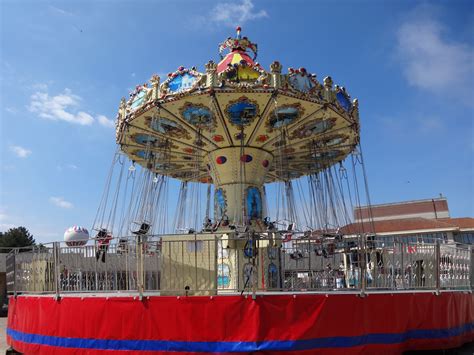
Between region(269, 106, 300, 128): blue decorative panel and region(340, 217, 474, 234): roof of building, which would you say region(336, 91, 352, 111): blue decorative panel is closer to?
region(269, 106, 300, 128): blue decorative panel

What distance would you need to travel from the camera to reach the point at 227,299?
7.43 metres

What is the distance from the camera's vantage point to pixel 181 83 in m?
12.3

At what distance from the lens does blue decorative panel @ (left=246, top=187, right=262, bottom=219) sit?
50.3 feet

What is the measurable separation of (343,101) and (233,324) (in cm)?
857

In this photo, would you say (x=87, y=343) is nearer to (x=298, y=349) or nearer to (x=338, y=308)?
(x=298, y=349)

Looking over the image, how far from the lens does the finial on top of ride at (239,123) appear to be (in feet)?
39.6

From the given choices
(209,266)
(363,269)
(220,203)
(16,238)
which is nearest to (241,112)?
(220,203)

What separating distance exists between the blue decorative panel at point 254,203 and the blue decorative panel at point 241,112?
257cm

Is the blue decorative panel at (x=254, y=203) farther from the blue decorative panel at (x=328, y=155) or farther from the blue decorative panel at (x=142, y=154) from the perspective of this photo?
the blue decorative panel at (x=142, y=154)

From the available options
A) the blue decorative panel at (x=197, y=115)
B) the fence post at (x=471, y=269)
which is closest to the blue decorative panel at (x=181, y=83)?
the blue decorative panel at (x=197, y=115)

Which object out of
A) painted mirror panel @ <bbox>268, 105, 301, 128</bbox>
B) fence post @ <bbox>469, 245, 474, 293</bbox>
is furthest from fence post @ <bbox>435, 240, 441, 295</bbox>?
painted mirror panel @ <bbox>268, 105, 301, 128</bbox>

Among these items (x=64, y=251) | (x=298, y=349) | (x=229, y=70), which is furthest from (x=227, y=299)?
(x=229, y=70)

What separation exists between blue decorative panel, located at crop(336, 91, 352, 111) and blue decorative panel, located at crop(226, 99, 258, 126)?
254 centimetres

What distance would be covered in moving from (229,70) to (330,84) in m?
3.13
